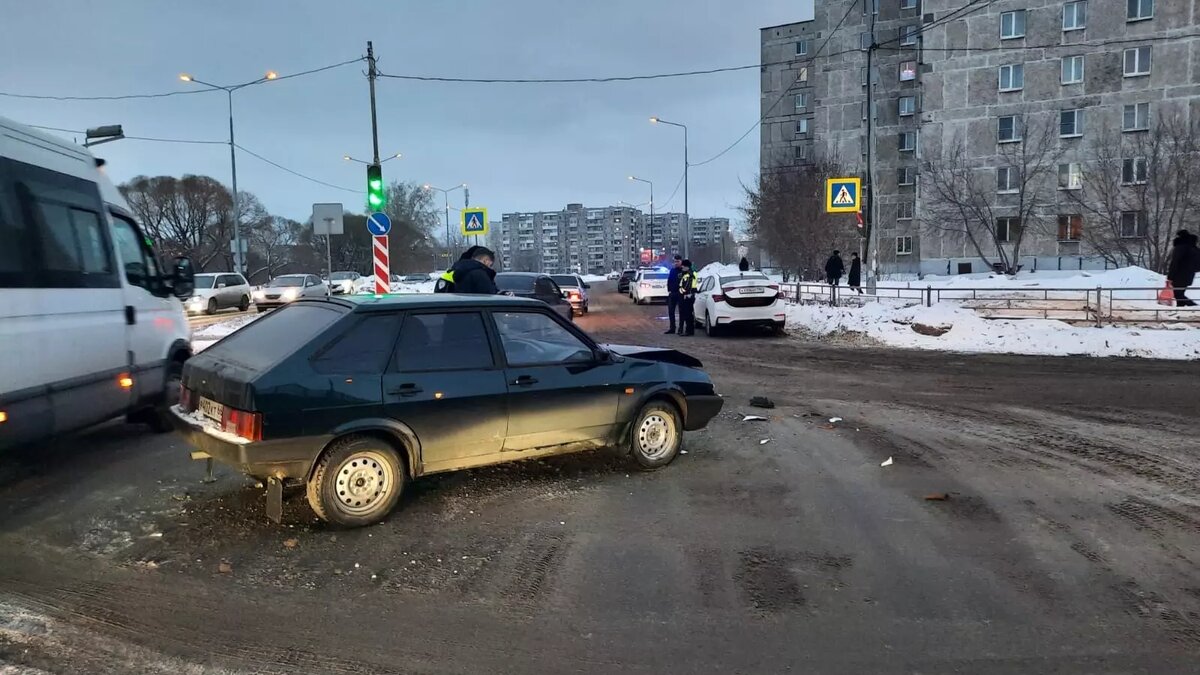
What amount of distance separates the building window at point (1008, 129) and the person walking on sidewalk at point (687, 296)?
28.4 m

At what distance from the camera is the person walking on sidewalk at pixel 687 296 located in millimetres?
17578

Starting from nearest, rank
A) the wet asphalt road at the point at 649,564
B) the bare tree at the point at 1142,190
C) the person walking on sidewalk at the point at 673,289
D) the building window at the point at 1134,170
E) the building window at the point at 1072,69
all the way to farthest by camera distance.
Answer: the wet asphalt road at the point at 649,564
the person walking on sidewalk at the point at 673,289
the bare tree at the point at 1142,190
the building window at the point at 1134,170
the building window at the point at 1072,69

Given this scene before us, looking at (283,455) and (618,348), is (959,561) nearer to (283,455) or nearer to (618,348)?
(618,348)

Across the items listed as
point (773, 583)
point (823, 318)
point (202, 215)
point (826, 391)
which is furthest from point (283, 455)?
point (202, 215)

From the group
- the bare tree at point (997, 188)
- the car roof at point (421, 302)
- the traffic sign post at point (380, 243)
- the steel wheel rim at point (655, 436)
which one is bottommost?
the steel wheel rim at point (655, 436)

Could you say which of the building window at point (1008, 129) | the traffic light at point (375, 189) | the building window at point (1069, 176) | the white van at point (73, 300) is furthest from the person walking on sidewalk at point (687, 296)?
the building window at point (1008, 129)

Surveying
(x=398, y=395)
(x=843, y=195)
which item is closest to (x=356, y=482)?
(x=398, y=395)

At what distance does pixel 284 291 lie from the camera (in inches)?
1152

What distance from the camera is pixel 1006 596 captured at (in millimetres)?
3756

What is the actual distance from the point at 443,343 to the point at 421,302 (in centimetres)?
34

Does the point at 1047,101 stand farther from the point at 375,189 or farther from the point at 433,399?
the point at 433,399

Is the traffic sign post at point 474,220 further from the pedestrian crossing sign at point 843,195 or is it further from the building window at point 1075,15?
the building window at point 1075,15

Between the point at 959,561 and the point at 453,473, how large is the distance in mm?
3536

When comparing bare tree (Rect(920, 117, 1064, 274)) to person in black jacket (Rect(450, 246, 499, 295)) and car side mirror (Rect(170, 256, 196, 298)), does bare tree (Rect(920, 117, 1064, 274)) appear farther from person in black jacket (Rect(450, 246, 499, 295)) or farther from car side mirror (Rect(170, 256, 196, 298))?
car side mirror (Rect(170, 256, 196, 298))
